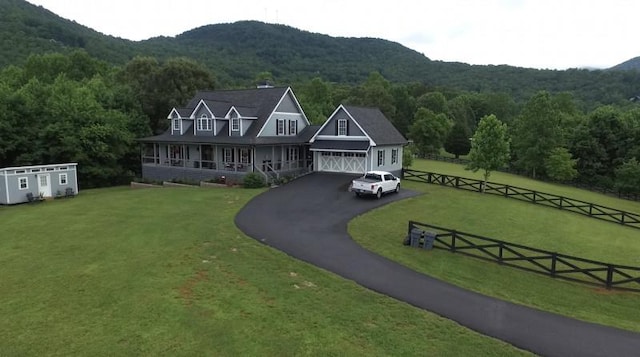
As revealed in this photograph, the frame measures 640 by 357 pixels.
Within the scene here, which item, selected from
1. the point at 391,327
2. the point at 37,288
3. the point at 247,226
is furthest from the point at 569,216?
the point at 37,288

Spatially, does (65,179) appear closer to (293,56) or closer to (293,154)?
(293,154)

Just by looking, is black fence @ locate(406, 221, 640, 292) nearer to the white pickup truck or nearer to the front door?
the white pickup truck

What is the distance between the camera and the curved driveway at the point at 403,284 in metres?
11.8

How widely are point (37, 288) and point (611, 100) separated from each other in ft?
455

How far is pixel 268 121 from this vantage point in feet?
133

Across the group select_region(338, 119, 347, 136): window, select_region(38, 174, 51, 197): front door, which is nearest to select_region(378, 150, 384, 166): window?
select_region(338, 119, 347, 136): window

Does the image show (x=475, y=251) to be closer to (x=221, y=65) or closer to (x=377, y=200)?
(x=377, y=200)

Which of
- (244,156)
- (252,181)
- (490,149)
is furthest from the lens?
(244,156)

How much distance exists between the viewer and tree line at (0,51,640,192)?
131ft

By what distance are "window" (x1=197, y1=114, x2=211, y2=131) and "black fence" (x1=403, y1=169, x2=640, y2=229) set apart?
63.1 feet

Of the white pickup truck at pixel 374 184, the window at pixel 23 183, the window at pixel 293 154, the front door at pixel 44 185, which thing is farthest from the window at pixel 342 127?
the window at pixel 23 183

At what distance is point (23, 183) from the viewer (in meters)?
31.7

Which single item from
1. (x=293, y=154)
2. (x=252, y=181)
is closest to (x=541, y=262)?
(x=252, y=181)

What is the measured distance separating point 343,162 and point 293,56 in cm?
11633
